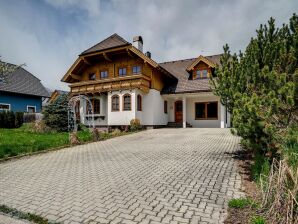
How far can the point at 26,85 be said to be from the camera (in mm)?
29234

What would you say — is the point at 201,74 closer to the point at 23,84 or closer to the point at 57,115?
the point at 57,115

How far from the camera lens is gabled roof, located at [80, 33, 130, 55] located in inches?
860

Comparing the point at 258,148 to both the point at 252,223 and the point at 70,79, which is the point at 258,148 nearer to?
the point at 252,223

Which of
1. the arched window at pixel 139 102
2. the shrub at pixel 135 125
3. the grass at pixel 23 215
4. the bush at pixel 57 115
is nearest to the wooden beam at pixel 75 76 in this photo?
the bush at pixel 57 115

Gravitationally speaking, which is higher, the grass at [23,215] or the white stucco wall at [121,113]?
the white stucco wall at [121,113]

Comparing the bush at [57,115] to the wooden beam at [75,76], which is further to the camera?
the wooden beam at [75,76]

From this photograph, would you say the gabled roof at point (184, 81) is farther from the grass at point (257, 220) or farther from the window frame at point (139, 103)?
the grass at point (257, 220)

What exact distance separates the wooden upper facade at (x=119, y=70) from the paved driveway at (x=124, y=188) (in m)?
12.6


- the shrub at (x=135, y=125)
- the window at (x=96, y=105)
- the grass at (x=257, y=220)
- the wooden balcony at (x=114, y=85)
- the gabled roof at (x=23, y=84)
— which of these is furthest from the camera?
the gabled roof at (x=23, y=84)

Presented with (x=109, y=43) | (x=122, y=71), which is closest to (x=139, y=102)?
(x=122, y=71)

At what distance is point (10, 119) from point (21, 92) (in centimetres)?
547

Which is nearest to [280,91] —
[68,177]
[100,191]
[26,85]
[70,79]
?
[100,191]

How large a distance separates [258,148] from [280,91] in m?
1.77

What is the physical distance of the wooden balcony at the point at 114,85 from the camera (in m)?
19.7
